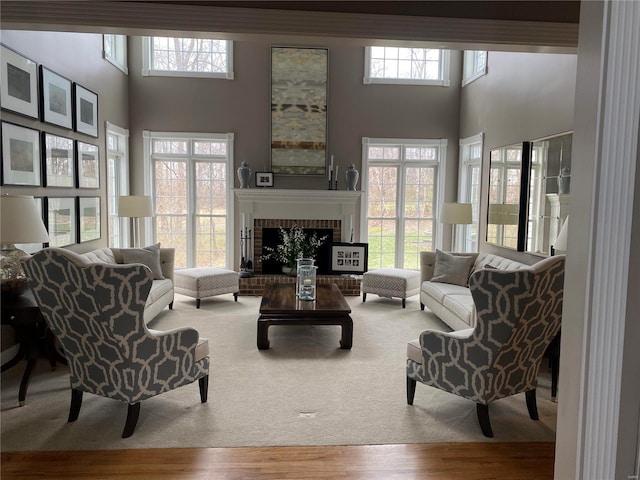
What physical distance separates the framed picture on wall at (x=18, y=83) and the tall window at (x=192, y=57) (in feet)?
10.0

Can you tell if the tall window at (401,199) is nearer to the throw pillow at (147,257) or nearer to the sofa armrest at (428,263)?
the sofa armrest at (428,263)

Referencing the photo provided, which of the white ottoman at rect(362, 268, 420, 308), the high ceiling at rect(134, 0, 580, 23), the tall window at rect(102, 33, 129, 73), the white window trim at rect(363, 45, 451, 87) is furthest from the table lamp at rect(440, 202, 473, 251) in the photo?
the tall window at rect(102, 33, 129, 73)

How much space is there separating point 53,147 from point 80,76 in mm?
1228

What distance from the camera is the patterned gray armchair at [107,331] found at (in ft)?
9.11

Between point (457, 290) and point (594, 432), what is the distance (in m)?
4.11

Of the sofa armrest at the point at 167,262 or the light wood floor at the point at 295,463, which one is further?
the sofa armrest at the point at 167,262

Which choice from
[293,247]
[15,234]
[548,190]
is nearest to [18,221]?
[15,234]

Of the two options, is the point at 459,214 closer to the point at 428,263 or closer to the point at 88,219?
the point at 428,263

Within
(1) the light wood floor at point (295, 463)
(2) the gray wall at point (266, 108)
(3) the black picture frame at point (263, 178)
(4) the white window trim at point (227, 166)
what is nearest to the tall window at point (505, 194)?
(2) the gray wall at point (266, 108)

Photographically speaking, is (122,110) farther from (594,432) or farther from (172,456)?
(594,432)

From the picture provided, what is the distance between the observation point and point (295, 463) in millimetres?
2787

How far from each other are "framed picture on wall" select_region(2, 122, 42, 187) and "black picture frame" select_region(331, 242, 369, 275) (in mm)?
4001

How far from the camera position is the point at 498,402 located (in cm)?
366

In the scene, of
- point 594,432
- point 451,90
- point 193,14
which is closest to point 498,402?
point 594,432
